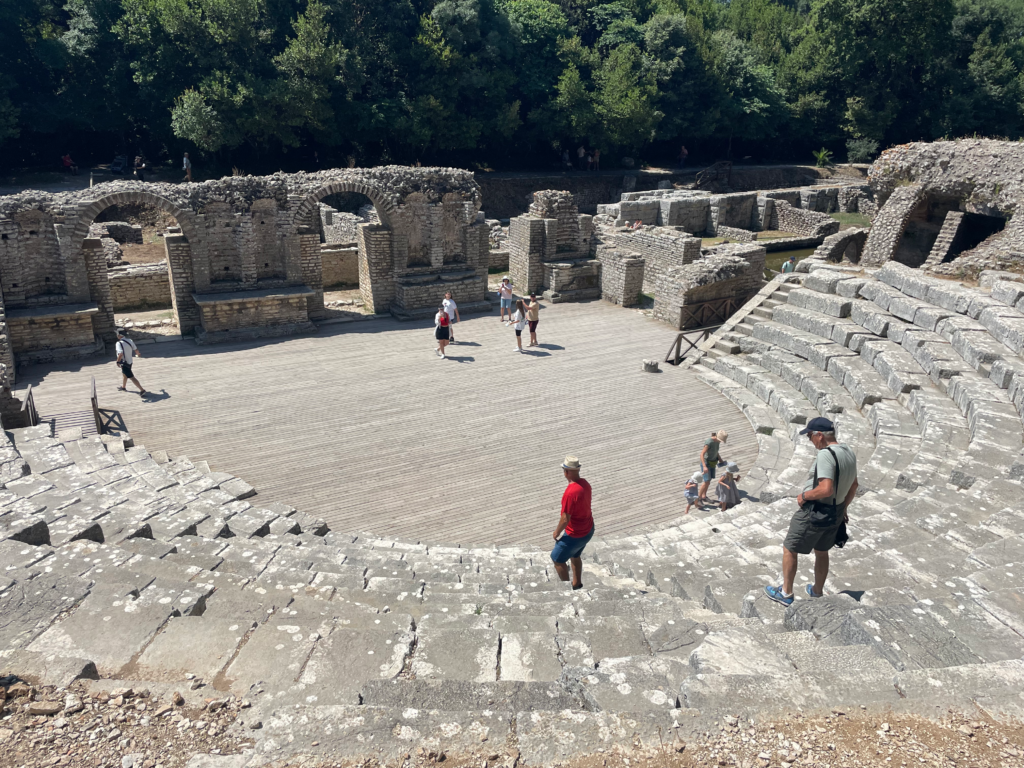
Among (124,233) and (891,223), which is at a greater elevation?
(124,233)

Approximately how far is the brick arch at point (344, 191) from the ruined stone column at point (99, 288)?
3.59 m

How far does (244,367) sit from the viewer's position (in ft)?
42.5

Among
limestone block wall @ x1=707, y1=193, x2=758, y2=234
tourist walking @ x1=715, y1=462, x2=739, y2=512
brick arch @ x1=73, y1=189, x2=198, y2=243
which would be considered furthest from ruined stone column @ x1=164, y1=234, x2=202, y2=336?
limestone block wall @ x1=707, y1=193, x2=758, y2=234

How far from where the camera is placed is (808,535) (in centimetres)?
531

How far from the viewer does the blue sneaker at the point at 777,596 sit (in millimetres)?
5496

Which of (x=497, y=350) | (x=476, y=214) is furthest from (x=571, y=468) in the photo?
(x=476, y=214)

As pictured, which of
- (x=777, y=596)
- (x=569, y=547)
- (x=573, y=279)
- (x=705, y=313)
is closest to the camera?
(x=777, y=596)

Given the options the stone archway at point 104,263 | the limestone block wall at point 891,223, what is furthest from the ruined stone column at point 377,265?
the limestone block wall at point 891,223

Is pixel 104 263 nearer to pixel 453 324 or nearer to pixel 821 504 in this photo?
pixel 453 324

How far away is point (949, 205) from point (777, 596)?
53.2ft

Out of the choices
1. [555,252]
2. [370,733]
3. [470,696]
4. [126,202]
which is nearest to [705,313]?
[555,252]

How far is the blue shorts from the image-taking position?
20.0 feet

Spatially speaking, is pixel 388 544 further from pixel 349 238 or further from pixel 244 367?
pixel 349 238

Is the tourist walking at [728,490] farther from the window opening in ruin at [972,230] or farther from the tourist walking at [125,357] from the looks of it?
the window opening in ruin at [972,230]
